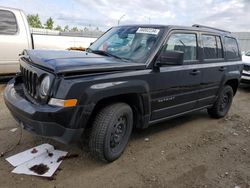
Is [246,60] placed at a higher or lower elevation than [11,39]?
lower

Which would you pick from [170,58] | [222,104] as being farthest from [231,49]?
[170,58]

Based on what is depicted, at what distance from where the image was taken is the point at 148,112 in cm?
394

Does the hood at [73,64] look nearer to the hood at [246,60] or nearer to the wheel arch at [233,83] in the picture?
the wheel arch at [233,83]

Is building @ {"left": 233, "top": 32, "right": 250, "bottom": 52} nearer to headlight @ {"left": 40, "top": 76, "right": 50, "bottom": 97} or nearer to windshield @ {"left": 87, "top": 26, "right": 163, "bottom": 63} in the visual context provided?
windshield @ {"left": 87, "top": 26, "right": 163, "bottom": 63}

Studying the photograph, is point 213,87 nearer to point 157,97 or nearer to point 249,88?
point 157,97

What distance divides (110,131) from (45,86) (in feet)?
3.10

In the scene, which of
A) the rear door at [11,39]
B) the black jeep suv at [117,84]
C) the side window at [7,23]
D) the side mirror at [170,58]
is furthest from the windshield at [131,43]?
the side window at [7,23]

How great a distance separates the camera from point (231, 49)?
5.87m

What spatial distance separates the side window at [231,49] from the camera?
18.8 ft

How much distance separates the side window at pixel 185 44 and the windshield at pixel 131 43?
25 centimetres

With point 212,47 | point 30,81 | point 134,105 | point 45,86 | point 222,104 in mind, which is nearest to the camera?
point 45,86

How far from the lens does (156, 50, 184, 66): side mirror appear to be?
149 inches

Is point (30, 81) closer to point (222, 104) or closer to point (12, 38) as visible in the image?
point (222, 104)

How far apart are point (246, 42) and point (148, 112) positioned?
16.6m
